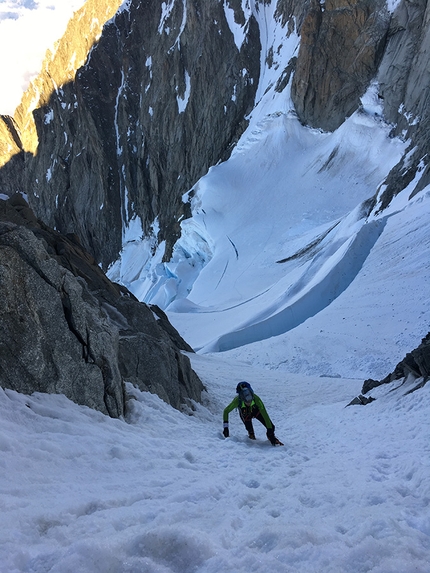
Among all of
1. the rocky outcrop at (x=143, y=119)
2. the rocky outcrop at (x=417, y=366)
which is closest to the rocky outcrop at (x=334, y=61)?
the rocky outcrop at (x=143, y=119)

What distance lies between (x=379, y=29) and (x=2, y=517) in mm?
37426

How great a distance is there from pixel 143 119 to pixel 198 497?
194 ft

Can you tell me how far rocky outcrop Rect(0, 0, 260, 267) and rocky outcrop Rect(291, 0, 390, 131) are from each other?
29.8 feet

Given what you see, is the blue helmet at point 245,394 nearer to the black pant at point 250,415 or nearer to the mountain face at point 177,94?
the black pant at point 250,415

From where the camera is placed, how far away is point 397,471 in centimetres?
368

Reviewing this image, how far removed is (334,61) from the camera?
3441cm

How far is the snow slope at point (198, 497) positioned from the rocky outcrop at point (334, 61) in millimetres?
33389

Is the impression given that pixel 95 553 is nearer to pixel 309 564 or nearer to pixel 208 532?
pixel 208 532

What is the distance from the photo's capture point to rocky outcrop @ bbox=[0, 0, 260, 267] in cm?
4638

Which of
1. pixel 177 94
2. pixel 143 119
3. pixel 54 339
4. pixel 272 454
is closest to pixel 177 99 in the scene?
pixel 177 94

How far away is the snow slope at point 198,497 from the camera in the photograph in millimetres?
2223

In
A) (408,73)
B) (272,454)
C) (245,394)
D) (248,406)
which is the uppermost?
(408,73)

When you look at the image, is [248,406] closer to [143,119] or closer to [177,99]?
[177,99]

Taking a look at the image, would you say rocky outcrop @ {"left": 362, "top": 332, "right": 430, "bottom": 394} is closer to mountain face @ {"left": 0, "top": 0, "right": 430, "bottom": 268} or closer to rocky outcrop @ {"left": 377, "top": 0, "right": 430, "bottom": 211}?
mountain face @ {"left": 0, "top": 0, "right": 430, "bottom": 268}
